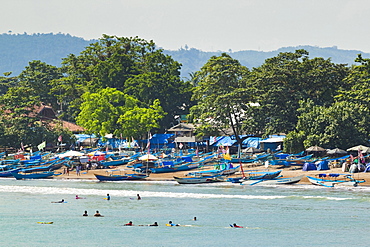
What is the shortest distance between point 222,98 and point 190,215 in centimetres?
4272

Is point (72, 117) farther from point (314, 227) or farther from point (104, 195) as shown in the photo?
point (314, 227)

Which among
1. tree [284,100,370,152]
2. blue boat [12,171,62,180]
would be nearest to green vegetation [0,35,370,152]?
tree [284,100,370,152]

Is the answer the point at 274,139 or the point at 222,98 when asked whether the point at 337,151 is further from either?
the point at 222,98

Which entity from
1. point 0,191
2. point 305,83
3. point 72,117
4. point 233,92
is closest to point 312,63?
point 305,83

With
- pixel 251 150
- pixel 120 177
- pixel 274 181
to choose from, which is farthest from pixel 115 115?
pixel 274 181

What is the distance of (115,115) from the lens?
4181 inches

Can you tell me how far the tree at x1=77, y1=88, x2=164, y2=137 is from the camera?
10319cm

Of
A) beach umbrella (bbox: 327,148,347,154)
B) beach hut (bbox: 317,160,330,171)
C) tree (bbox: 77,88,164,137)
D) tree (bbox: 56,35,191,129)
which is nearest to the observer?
beach hut (bbox: 317,160,330,171)

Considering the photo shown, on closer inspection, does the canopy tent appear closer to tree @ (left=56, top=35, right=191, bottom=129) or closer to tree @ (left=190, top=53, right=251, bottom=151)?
tree @ (left=190, top=53, right=251, bottom=151)

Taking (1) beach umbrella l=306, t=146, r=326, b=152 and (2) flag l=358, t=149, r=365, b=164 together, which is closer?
(2) flag l=358, t=149, r=365, b=164

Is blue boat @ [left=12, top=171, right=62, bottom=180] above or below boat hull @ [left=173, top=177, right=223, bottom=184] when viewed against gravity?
above

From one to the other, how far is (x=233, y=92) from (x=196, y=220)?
4444cm

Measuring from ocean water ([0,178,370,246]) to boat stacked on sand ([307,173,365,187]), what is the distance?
59cm

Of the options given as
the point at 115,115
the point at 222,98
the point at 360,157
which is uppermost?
the point at 222,98
